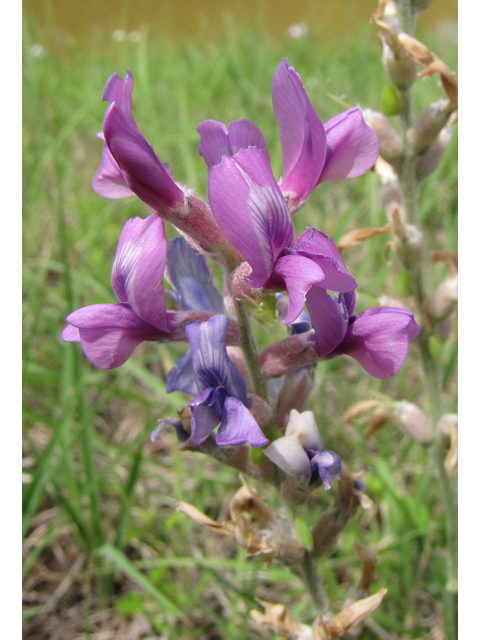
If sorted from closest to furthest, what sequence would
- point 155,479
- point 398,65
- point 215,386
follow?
point 215,386, point 398,65, point 155,479

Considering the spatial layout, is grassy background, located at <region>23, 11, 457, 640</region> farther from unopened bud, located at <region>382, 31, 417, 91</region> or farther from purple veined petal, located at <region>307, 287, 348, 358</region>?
purple veined petal, located at <region>307, 287, 348, 358</region>

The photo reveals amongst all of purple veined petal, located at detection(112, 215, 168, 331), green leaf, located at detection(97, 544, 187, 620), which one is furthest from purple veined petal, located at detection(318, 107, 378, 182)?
green leaf, located at detection(97, 544, 187, 620)

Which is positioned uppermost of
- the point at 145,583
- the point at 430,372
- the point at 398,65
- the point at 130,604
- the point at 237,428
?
the point at 398,65

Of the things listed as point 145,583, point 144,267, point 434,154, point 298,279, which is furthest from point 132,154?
point 145,583

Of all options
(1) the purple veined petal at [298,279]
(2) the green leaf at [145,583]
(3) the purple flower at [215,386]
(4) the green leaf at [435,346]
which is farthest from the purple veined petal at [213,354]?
(2) the green leaf at [145,583]

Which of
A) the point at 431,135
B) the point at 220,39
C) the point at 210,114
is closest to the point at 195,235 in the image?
the point at 431,135

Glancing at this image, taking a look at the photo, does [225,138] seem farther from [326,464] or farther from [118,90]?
[326,464]
